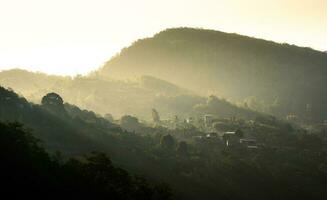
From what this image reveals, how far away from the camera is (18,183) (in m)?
116

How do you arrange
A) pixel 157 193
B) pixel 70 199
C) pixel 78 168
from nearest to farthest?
pixel 70 199 < pixel 78 168 < pixel 157 193

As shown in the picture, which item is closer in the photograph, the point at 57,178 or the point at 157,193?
the point at 57,178

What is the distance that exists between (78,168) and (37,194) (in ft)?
64.0

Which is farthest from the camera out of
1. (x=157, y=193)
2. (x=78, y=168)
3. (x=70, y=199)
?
(x=157, y=193)

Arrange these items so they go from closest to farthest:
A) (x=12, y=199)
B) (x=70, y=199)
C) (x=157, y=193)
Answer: (x=12, y=199)
(x=70, y=199)
(x=157, y=193)

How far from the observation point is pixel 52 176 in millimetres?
123875

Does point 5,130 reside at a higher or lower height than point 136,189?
higher

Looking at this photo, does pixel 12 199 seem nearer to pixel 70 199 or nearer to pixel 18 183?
pixel 18 183

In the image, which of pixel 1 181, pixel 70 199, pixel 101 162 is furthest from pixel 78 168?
pixel 1 181

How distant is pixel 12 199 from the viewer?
11075 centimetres

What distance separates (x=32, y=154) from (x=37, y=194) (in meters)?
11.7

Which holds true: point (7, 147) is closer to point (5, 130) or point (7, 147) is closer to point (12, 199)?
point (5, 130)

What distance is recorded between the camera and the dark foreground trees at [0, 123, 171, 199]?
384 feet

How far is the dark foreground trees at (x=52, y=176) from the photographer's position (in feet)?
384
